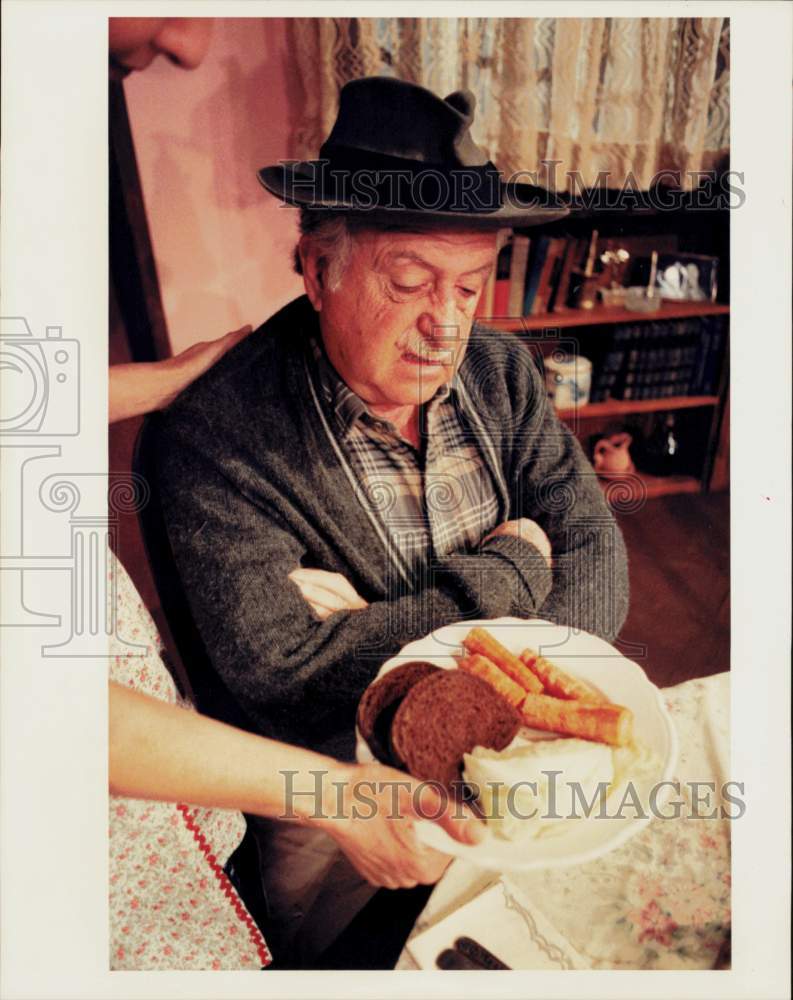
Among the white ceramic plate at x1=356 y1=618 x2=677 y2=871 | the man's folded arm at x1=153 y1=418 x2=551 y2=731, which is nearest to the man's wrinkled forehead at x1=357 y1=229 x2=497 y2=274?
the man's folded arm at x1=153 y1=418 x2=551 y2=731

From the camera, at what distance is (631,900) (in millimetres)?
1087

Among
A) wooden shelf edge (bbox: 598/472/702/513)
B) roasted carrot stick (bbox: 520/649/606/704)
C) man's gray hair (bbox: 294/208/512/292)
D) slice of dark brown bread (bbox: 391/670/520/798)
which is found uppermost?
man's gray hair (bbox: 294/208/512/292)

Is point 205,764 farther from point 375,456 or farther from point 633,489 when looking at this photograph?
point 633,489

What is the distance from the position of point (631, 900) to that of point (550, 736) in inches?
9.7

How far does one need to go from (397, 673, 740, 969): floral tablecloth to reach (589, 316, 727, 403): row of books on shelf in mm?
418

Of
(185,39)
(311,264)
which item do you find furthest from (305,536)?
(185,39)

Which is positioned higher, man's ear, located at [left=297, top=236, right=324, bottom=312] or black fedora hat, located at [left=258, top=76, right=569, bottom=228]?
black fedora hat, located at [left=258, top=76, right=569, bottom=228]

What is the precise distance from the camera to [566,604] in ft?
3.70

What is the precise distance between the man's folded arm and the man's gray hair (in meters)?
0.29

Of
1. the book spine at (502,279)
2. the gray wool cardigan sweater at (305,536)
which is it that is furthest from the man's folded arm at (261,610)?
the book spine at (502,279)

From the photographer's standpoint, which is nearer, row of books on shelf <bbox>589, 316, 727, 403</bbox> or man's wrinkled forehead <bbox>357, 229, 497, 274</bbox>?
man's wrinkled forehead <bbox>357, 229, 497, 274</bbox>

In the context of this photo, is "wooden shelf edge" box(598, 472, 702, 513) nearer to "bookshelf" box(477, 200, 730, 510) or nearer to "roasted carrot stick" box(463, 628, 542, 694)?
"bookshelf" box(477, 200, 730, 510)

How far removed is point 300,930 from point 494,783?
37cm

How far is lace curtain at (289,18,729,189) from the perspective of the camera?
1.08 metres
